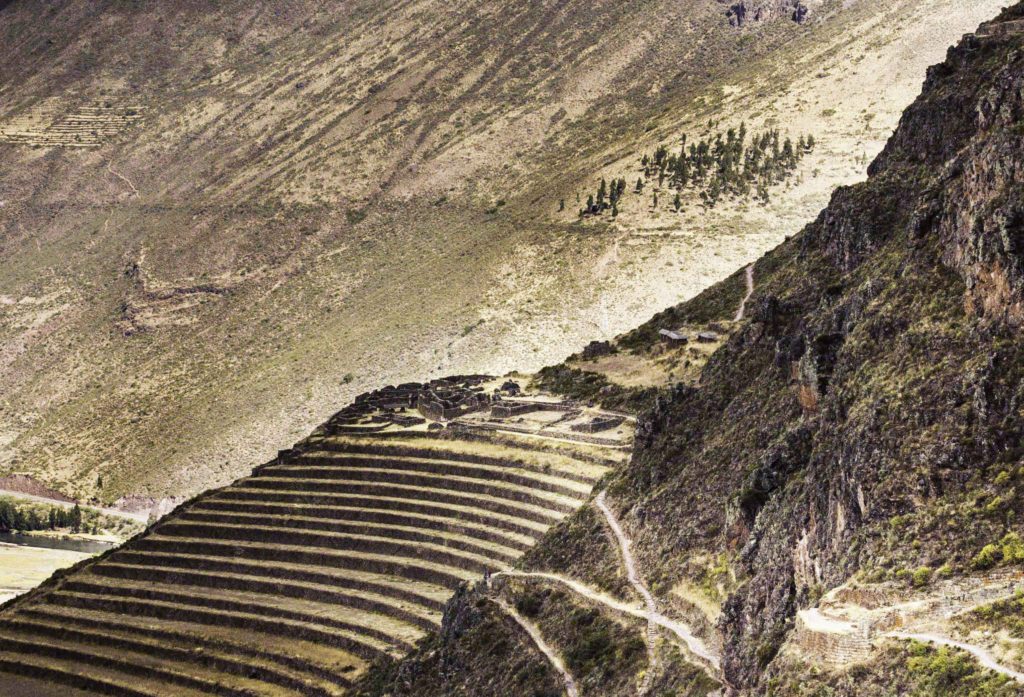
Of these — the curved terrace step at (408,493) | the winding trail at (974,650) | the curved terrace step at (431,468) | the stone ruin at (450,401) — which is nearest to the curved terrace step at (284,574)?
the curved terrace step at (408,493)

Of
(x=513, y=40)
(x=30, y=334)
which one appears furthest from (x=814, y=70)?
(x=30, y=334)

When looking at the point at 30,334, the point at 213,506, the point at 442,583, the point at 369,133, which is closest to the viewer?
the point at 442,583

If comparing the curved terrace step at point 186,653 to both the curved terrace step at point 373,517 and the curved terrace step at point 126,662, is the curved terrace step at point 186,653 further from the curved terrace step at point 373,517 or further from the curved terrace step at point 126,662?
the curved terrace step at point 373,517

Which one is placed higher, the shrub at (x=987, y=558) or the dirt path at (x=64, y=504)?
the shrub at (x=987, y=558)

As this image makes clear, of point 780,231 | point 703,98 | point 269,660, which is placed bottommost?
point 269,660

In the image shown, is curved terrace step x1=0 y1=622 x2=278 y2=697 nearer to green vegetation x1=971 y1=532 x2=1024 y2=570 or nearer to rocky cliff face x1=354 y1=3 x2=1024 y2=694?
rocky cliff face x1=354 y1=3 x2=1024 y2=694

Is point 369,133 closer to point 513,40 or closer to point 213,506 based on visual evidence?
point 513,40

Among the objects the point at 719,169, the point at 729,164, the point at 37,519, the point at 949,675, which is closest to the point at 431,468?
the point at 949,675

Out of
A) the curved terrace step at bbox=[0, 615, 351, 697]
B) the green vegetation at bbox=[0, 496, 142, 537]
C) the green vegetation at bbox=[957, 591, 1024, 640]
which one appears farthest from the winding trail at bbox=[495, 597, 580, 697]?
the green vegetation at bbox=[0, 496, 142, 537]
